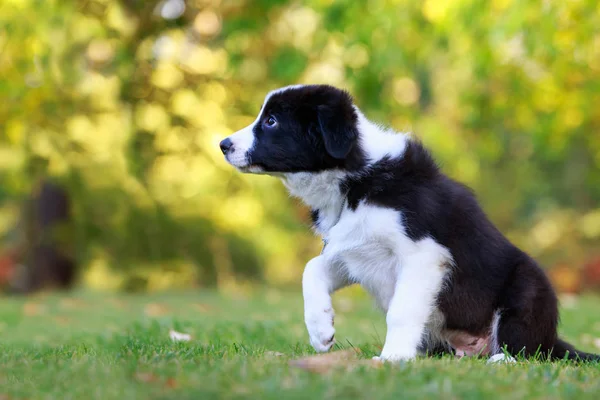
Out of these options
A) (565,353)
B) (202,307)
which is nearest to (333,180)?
(565,353)

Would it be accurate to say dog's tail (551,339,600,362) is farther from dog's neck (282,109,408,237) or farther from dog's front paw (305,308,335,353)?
dog's neck (282,109,408,237)

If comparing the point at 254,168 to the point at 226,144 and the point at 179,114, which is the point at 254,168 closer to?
the point at 226,144

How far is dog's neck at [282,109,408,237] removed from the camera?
165 inches

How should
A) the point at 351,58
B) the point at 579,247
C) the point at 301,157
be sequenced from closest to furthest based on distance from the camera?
the point at 301,157
the point at 351,58
the point at 579,247

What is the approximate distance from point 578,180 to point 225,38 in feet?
41.3

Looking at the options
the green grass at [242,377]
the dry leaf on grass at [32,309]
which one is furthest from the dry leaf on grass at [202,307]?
the green grass at [242,377]

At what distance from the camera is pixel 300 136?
14.1ft

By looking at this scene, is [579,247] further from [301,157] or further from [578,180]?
[301,157]

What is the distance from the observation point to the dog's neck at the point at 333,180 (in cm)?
420

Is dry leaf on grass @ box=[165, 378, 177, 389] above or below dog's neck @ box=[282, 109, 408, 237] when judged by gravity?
below

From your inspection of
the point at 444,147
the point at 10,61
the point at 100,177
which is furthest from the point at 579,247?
the point at 10,61

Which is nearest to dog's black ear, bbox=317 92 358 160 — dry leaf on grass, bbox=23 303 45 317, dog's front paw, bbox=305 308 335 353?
dog's front paw, bbox=305 308 335 353

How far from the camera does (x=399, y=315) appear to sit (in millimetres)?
3797

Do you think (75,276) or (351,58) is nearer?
(351,58)
